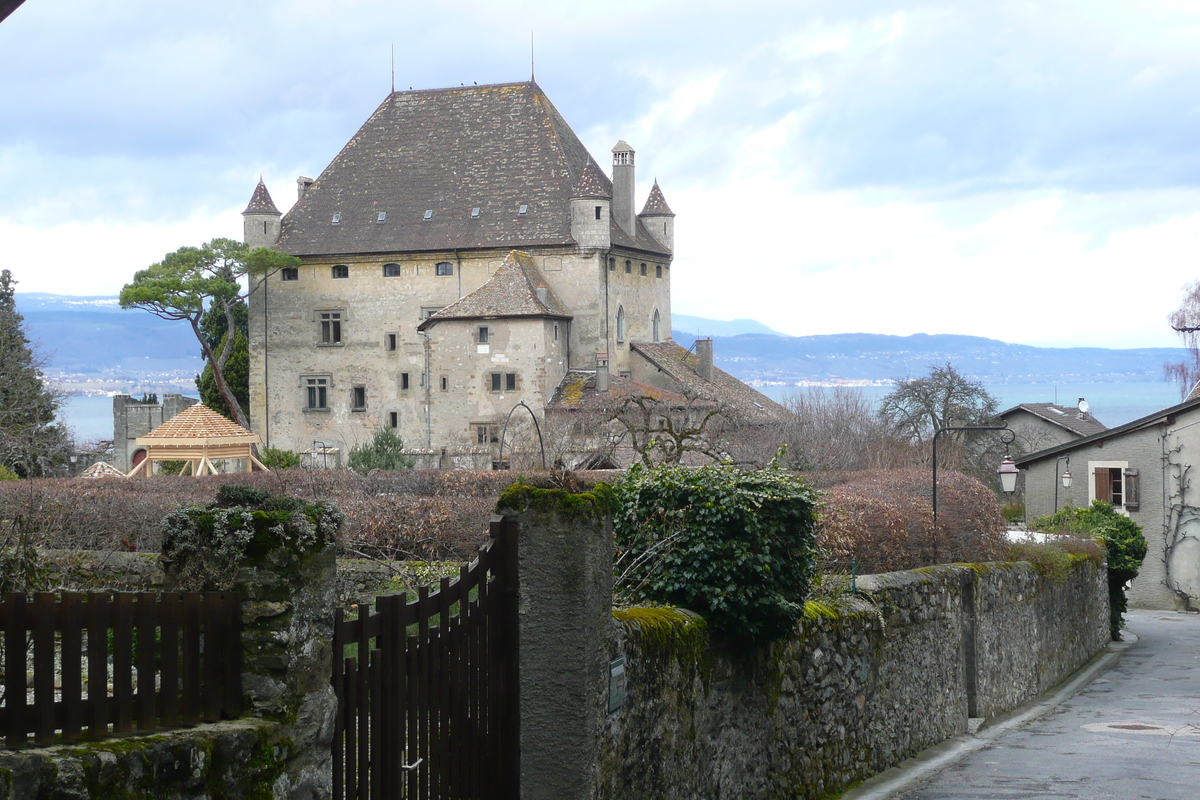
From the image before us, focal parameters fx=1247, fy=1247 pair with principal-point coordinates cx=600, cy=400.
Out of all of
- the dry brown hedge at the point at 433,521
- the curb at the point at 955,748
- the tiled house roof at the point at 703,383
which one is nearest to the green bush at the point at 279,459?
the tiled house roof at the point at 703,383

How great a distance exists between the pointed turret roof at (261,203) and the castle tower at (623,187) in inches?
628

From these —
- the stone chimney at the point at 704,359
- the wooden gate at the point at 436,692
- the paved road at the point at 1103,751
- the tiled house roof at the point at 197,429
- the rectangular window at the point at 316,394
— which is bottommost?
the paved road at the point at 1103,751

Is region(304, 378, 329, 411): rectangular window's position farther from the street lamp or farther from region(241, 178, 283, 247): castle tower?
the street lamp

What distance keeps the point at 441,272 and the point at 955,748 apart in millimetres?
45077

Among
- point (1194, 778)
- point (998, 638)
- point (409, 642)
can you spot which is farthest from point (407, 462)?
point (409, 642)

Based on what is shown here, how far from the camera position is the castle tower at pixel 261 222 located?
58.4 m

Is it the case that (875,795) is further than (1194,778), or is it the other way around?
(1194,778)

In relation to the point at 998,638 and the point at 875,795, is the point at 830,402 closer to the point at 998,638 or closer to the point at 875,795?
the point at 998,638

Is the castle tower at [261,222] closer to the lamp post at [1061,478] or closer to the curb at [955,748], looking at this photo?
the lamp post at [1061,478]

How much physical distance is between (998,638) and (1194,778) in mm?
4871

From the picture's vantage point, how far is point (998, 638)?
58.6 feet

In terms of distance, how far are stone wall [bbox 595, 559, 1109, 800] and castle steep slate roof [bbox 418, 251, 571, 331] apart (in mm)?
34912

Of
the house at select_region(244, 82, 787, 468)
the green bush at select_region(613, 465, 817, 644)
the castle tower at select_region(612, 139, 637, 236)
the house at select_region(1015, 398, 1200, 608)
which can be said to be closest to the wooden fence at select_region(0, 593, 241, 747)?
the green bush at select_region(613, 465, 817, 644)

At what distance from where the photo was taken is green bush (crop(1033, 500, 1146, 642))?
97.6ft
